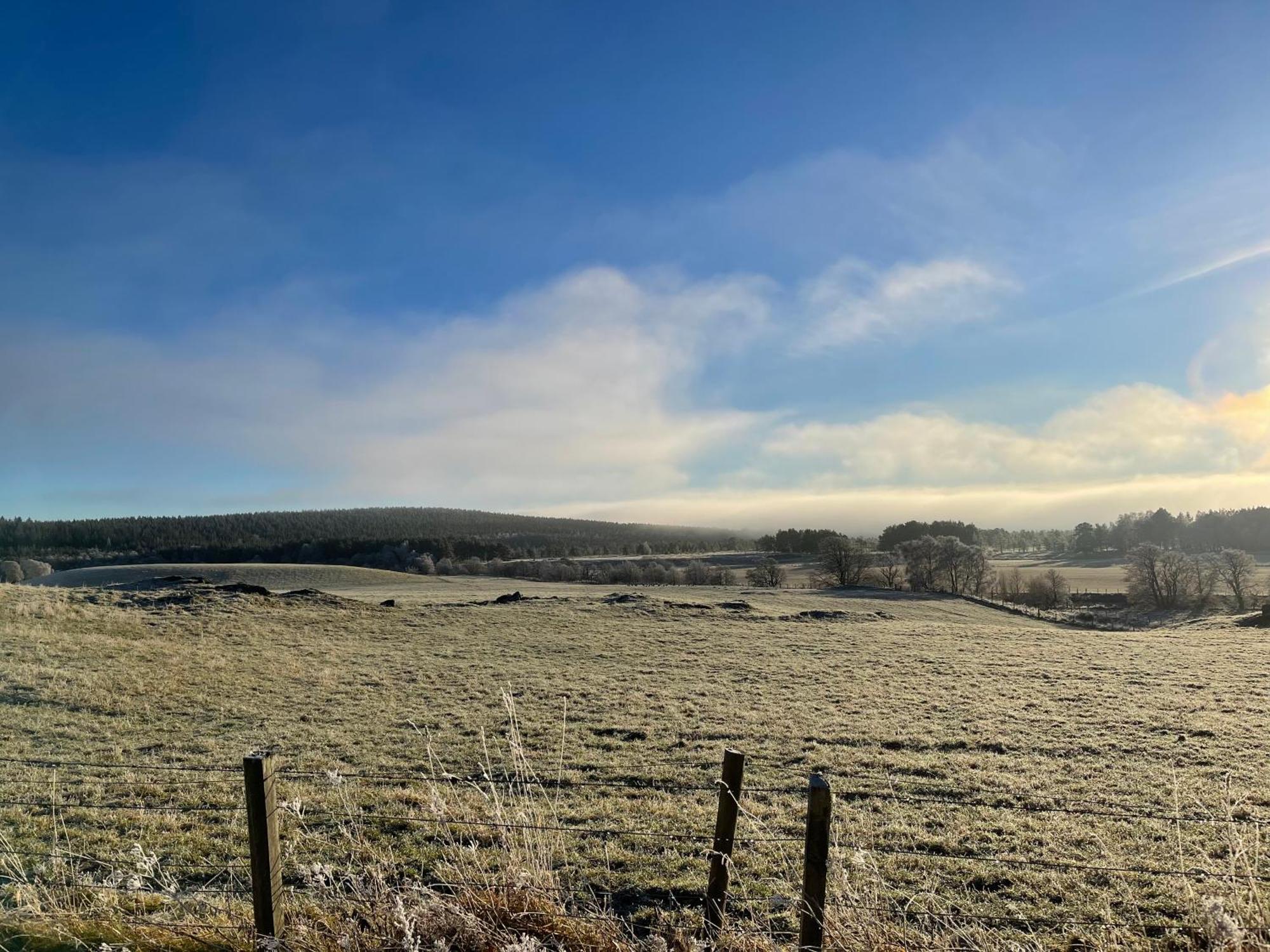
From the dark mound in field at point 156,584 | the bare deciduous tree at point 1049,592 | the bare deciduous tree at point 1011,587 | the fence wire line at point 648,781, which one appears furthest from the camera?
the bare deciduous tree at point 1011,587

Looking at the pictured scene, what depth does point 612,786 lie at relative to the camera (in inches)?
409

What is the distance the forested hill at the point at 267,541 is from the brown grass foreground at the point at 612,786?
100 metres

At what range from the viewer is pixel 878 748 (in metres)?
12.8

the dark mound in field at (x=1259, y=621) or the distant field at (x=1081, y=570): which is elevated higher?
the dark mound in field at (x=1259, y=621)

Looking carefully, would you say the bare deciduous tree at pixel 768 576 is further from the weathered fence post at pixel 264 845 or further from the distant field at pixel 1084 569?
the weathered fence post at pixel 264 845

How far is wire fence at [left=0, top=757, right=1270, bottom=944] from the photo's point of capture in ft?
13.6

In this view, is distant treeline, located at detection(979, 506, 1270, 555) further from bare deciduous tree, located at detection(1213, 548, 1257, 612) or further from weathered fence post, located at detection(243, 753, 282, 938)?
weathered fence post, located at detection(243, 753, 282, 938)

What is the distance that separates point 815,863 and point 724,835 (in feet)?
2.19

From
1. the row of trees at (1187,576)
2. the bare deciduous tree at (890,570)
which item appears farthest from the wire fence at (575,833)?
the bare deciduous tree at (890,570)

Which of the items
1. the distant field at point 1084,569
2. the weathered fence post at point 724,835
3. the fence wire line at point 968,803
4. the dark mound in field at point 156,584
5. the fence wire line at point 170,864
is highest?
the weathered fence post at point 724,835

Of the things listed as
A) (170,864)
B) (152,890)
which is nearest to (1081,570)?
(170,864)

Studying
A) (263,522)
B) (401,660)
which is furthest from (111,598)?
(263,522)

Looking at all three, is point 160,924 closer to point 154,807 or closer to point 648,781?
point 154,807

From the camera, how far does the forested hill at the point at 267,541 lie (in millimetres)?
119875
